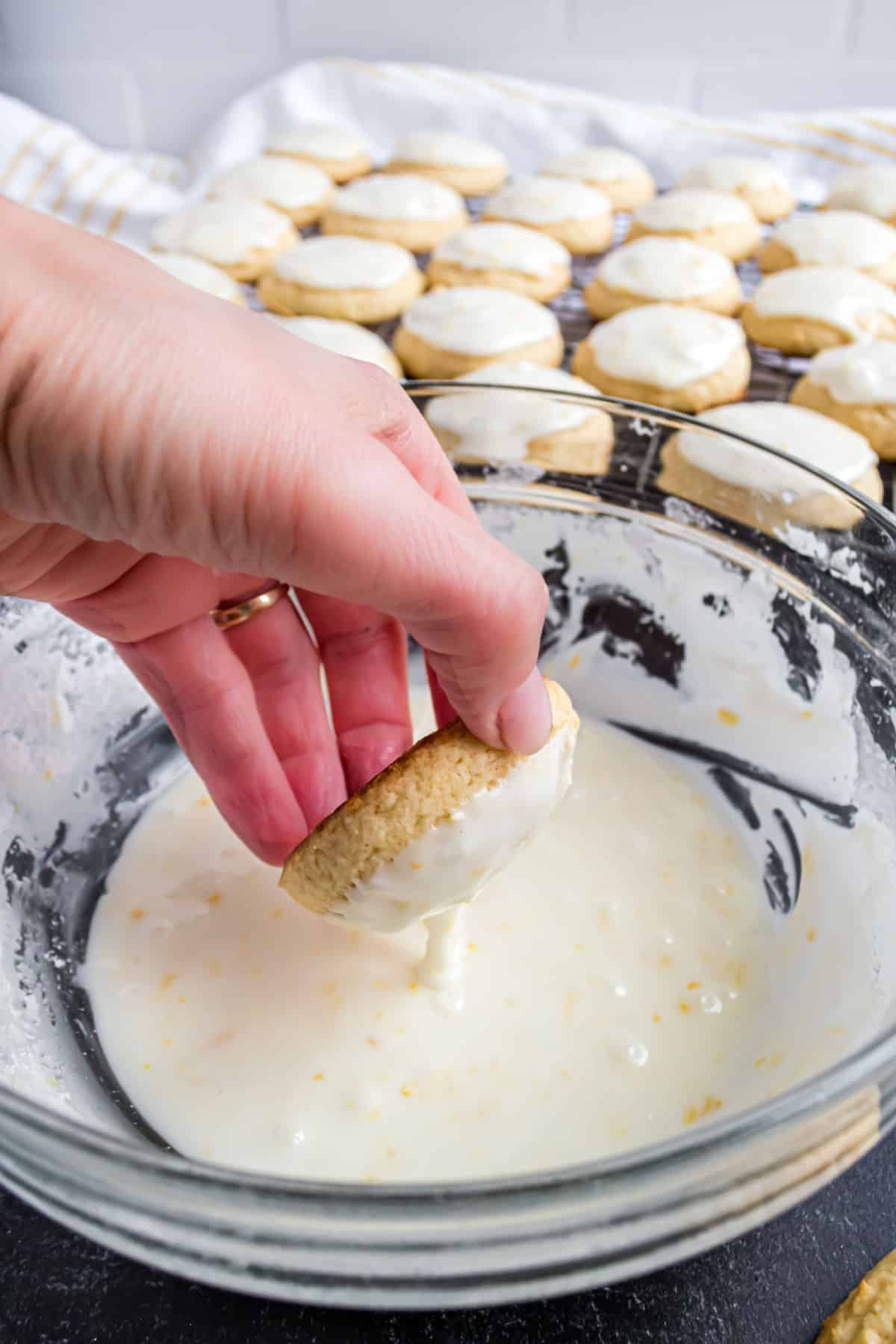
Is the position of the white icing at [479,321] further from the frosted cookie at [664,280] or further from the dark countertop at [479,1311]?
the dark countertop at [479,1311]

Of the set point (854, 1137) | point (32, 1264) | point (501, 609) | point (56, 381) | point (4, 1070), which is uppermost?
point (56, 381)

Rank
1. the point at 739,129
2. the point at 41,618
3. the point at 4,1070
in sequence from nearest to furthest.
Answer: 1. the point at 4,1070
2. the point at 41,618
3. the point at 739,129

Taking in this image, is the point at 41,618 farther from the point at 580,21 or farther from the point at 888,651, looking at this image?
the point at 580,21

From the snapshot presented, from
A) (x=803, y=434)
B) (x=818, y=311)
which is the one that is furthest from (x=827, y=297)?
(x=803, y=434)

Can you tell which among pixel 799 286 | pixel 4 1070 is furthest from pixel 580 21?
pixel 4 1070

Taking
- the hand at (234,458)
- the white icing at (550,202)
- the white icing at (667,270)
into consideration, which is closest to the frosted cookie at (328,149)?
the white icing at (550,202)

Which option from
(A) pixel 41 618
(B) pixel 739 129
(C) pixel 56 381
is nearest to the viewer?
(C) pixel 56 381

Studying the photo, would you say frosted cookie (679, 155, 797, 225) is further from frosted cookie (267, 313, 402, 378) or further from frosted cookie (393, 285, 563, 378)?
frosted cookie (267, 313, 402, 378)

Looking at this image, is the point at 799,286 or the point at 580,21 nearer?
the point at 799,286
